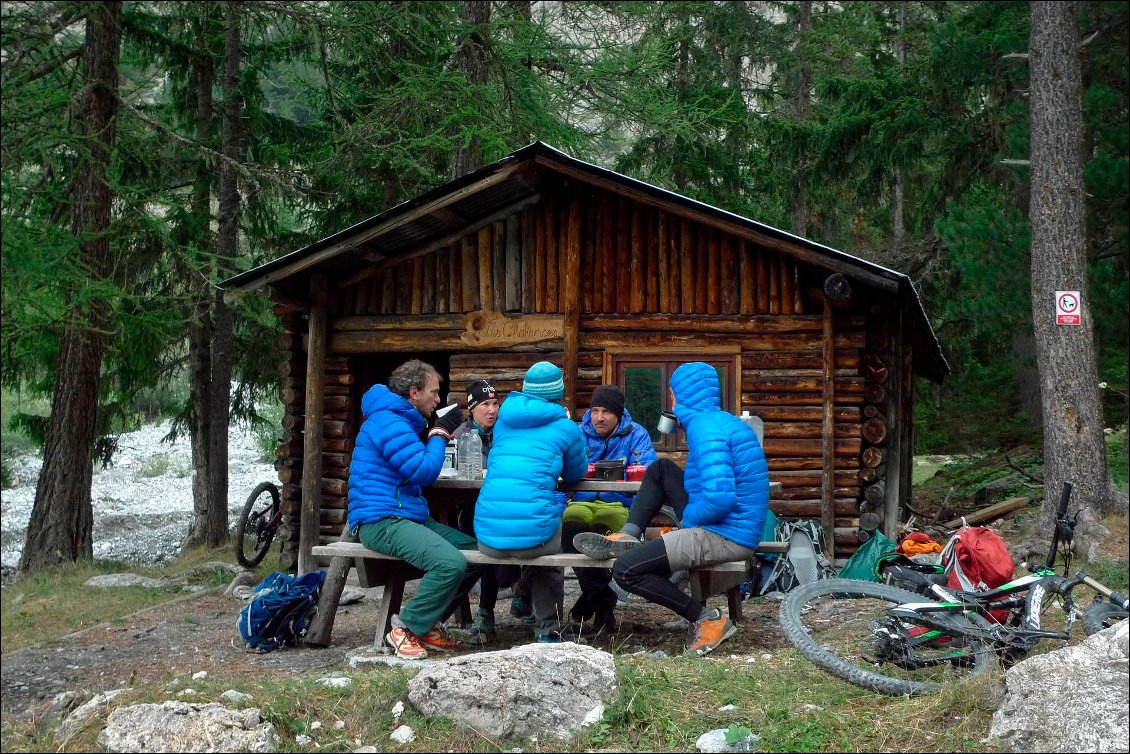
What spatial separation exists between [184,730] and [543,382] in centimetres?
315

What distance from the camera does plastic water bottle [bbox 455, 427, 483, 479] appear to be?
8.16 metres

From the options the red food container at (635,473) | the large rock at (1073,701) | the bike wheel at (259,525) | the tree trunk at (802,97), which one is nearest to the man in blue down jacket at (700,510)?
the red food container at (635,473)

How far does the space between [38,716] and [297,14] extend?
357 inches

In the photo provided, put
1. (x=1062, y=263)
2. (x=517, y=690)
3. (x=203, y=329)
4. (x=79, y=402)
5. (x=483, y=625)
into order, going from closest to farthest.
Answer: (x=517, y=690)
(x=483, y=625)
(x=1062, y=263)
(x=79, y=402)
(x=203, y=329)

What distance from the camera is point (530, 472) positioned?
6688 mm

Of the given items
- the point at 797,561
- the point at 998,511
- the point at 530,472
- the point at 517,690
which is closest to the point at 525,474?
the point at 530,472

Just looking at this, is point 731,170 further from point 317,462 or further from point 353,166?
point 317,462

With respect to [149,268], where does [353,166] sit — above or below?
above

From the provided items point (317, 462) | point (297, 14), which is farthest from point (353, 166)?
point (317, 462)

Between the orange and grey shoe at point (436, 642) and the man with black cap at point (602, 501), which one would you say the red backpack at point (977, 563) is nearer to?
the man with black cap at point (602, 501)

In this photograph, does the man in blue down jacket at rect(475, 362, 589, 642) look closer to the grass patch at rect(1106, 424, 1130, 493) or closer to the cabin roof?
the cabin roof

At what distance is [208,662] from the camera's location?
723 centimetres

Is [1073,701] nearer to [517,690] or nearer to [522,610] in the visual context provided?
[517,690]

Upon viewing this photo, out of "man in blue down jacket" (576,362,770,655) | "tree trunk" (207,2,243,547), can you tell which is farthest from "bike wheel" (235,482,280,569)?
"man in blue down jacket" (576,362,770,655)
